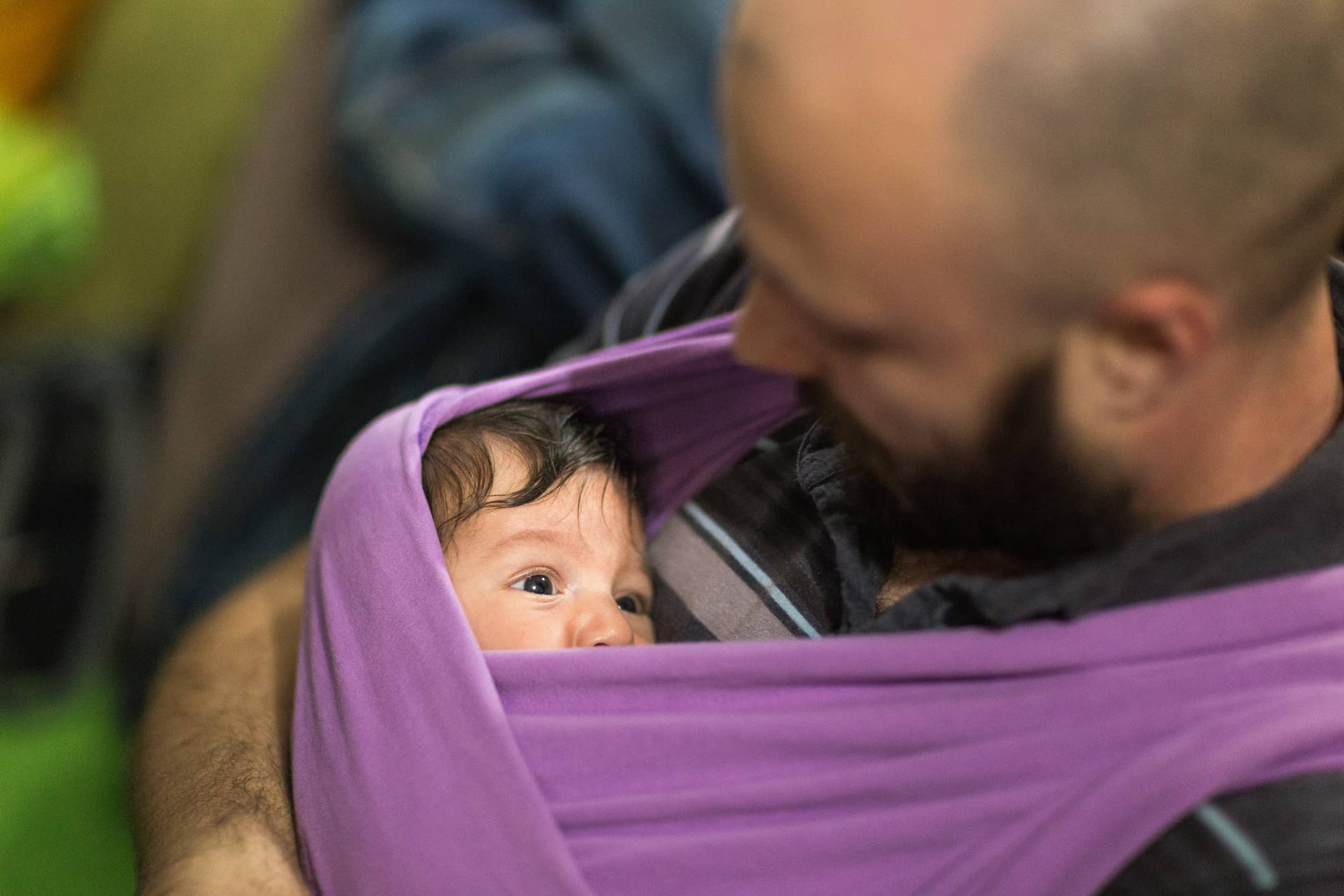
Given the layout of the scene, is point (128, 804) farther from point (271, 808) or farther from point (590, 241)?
point (590, 241)

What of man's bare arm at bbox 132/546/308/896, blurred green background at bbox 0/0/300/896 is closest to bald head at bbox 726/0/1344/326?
man's bare arm at bbox 132/546/308/896

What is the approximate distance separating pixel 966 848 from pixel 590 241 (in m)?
0.92

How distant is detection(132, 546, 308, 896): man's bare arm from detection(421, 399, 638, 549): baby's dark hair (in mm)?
225

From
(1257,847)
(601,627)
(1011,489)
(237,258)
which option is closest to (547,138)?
(237,258)

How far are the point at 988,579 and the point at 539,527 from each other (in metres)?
0.31

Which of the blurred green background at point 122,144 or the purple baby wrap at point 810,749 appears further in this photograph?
the blurred green background at point 122,144

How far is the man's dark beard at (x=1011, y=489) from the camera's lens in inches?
26.5

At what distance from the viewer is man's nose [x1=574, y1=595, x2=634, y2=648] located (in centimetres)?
81

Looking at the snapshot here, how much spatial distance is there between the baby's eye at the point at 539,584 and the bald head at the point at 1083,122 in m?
0.37

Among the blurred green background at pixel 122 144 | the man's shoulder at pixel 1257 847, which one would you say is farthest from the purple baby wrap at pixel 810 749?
the blurred green background at pixel 122 144

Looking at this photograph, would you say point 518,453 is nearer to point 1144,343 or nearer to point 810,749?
point 810,749

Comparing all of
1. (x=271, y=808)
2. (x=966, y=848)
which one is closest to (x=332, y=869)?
(x=271, y=808)

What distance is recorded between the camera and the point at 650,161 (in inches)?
57.9

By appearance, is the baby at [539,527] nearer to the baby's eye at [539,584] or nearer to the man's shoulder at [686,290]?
the baby's eye at [539,584]
